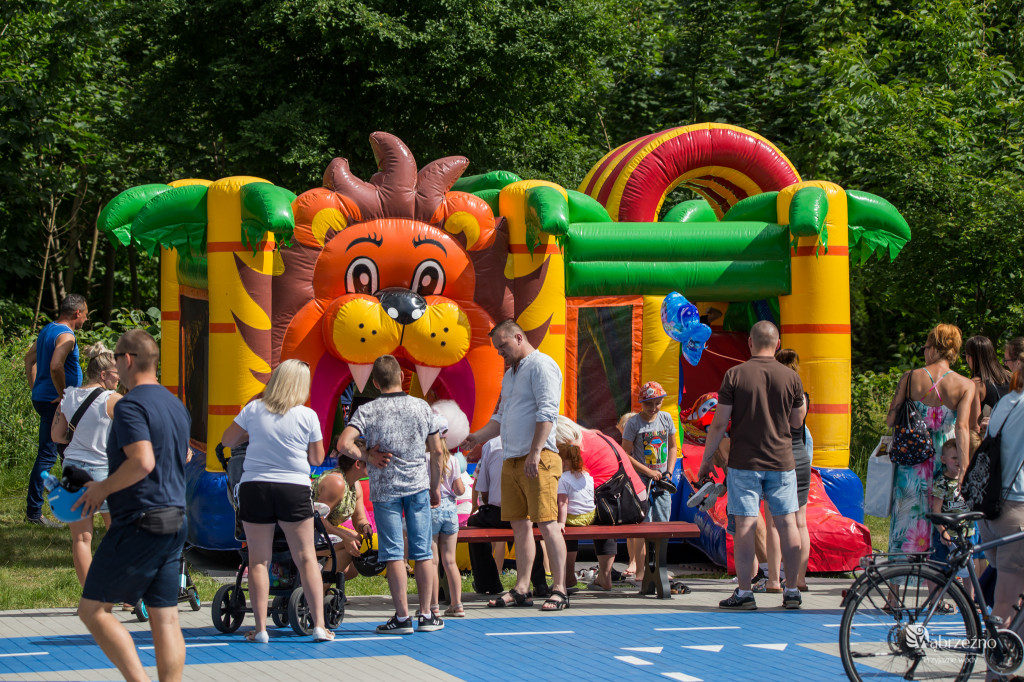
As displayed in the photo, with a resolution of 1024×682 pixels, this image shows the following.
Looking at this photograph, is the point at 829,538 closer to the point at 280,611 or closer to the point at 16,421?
the point at 280,611

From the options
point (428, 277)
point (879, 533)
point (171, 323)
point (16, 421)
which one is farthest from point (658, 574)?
point (16, 421)

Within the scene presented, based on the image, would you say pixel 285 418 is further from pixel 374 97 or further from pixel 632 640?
pixel 374 97

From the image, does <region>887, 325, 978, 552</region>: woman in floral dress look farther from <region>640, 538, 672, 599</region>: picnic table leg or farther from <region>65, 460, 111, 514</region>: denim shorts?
<region>65, 460, 111, 514</region>: denim shorts

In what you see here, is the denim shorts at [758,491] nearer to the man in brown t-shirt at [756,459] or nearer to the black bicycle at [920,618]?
the man in brown t-shirt at [756,459]

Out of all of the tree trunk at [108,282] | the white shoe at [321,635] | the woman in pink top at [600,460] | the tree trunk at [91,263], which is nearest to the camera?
the white shoe at [321,635]

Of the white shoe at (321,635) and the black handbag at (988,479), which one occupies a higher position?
the black handbag at (988,479)

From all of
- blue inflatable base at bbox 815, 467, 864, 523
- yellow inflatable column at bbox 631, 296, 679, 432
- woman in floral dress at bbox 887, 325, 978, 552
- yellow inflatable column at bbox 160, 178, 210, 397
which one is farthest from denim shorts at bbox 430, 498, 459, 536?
yellow inflatable column at bbox 160, 178, 210, 397

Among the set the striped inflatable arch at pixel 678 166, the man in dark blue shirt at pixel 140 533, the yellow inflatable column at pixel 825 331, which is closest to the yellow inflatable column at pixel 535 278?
the striped inflatable arch at pixel 678 166

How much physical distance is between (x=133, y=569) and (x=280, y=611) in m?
1.92

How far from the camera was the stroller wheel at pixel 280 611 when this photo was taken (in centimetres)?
621

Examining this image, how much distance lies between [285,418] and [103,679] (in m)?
1.46

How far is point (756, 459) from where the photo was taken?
687cm

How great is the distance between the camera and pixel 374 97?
56.6 feet

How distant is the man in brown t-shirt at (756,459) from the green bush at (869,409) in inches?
295
